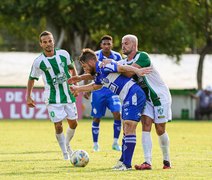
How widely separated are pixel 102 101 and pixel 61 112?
12.0 ft

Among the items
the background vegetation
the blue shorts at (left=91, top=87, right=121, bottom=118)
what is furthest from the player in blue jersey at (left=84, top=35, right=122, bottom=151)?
the background vegetation

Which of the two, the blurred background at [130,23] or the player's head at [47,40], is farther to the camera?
the blurred background at [130,23]

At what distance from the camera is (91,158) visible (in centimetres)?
1625

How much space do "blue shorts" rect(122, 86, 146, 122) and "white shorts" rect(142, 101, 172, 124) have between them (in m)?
0.31

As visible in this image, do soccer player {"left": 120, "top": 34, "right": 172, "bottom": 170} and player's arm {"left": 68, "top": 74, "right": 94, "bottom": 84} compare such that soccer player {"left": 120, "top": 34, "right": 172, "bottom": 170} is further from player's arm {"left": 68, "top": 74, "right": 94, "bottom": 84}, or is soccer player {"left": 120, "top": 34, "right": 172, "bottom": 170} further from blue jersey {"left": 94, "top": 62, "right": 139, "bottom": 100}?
player's arm {"left": 68, "top": 74, "right": 94, "bottom": 84}

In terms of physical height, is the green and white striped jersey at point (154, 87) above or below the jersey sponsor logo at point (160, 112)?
above

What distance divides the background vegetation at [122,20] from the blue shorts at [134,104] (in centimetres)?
2768

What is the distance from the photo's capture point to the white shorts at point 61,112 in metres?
15.7

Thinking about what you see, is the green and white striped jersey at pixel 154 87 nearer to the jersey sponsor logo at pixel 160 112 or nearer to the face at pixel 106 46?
the jersey sponsor logo at pixel 160 112

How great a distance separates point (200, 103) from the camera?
4059 cm

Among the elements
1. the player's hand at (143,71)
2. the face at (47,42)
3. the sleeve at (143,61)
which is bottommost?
the player's hand at (143,71)

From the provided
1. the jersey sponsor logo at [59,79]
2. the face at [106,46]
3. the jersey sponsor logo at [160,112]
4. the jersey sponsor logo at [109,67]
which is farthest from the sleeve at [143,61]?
the face at [106,46]

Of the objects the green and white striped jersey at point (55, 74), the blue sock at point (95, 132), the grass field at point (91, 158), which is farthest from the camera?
the blue sock at point (95, 132)

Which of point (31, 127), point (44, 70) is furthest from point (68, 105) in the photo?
point (31, 127)
